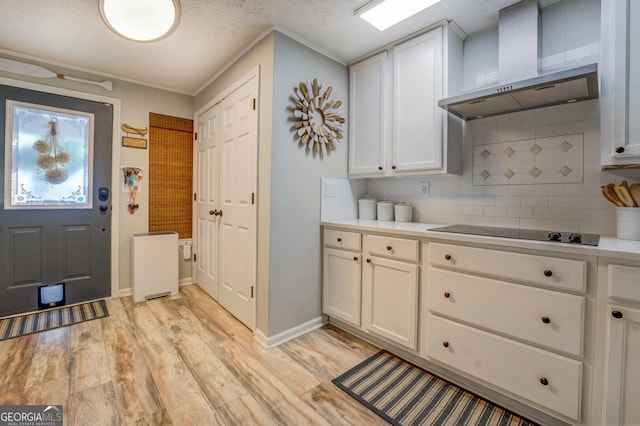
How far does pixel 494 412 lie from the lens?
4.97 ft

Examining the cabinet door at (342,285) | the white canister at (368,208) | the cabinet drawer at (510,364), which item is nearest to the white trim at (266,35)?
the white canister at (368,208)

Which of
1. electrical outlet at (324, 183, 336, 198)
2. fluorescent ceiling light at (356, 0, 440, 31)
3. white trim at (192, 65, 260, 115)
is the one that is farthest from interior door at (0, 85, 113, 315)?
fluorescent ceiling light at (356, 0, 440, 31)

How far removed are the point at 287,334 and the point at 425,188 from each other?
1656mm

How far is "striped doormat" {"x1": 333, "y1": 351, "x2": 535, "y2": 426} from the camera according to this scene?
146 centimetres

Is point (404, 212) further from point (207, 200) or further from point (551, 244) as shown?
point (207, 200)

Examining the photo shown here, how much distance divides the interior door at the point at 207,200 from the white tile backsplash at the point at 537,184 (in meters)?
2.08

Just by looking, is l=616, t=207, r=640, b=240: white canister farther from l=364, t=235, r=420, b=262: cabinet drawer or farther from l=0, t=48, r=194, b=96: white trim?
l=0, t=48, r=194, b=96: white trim

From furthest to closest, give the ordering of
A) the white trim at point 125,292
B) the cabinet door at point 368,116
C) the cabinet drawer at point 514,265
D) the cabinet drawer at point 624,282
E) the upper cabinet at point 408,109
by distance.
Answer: the white trim at point 125,292, the cabinet door at point 368,116, the upper cabinet at point 408,109, the cabinet drawer at point 514,265, the cabinet drawer at point 624,282

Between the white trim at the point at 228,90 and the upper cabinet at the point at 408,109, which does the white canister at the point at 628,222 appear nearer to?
the upper cabinet at the point at 408,109

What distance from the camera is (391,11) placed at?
191 cm

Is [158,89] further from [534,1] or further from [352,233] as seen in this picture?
[534,1]

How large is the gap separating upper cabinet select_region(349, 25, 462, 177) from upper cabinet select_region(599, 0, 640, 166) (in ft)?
2.58

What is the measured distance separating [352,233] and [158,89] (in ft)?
9.36

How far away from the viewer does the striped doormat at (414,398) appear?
146cm
